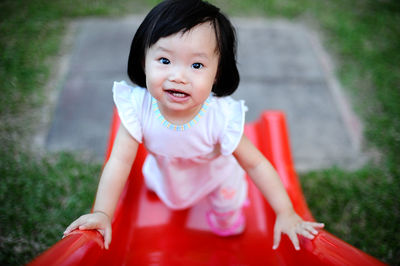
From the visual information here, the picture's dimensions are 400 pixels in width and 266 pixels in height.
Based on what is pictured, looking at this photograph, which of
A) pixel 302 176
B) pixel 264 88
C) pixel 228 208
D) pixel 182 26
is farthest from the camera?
pixel 264 88

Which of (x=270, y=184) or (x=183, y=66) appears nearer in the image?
(x=183, y=66)

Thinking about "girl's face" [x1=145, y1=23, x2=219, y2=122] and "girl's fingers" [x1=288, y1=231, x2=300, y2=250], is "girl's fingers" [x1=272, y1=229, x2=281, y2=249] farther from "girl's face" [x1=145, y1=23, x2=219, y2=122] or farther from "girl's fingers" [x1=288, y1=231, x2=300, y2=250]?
"girl's face" [x1=145, y1=23, x2=219, y2=122]

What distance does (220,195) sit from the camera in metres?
1.31

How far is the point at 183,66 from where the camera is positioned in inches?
34.5

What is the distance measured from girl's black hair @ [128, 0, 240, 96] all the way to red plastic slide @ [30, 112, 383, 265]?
1.72ft

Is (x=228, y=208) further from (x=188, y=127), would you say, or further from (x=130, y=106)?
(x=130, y=106)

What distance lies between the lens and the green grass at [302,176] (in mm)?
1591

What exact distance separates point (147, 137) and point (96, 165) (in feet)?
2.80

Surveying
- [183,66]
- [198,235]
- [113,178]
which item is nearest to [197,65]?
[183,66]

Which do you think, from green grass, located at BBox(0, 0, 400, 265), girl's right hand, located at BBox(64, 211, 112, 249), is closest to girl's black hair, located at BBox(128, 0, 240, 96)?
girl's right hand, located at BBox(64, 211, 112, 249)

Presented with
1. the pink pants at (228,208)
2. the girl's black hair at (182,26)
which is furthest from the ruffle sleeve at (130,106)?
the pink pants at (228,208)

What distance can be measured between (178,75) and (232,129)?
10.9 inches

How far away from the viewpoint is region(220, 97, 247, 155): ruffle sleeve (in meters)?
1.04

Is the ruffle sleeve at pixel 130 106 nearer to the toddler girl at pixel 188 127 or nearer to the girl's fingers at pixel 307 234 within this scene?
the toddler girl at pixel 188 127
